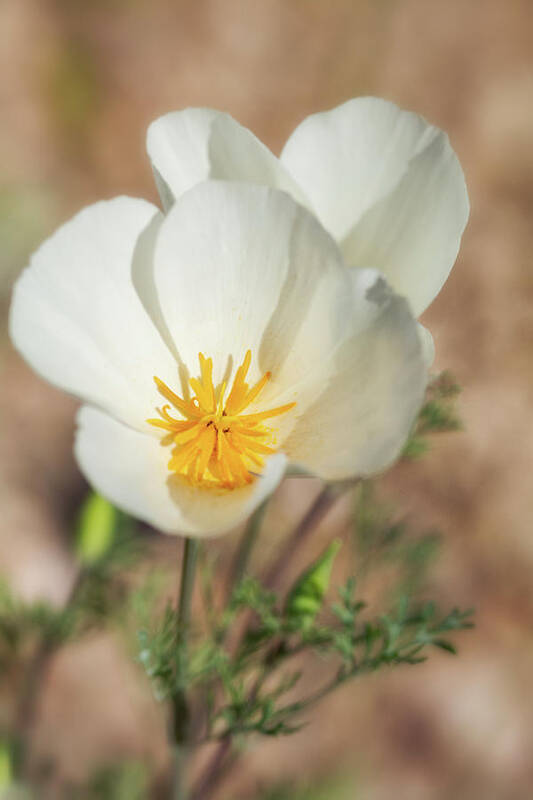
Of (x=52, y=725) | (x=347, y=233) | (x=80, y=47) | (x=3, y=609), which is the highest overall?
(x=80, y=47)

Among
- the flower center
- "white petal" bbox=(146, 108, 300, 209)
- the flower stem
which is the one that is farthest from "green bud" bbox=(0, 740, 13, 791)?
"white petal" bbox=(146, 108, 300, 209)

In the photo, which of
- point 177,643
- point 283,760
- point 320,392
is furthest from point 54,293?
point 283,760

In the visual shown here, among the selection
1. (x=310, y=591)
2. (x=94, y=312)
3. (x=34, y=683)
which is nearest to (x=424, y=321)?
(x=310, y=591)

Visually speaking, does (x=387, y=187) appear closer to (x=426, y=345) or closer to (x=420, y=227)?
(x=420, y=227)

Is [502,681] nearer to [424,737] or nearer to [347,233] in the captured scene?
[424,737]

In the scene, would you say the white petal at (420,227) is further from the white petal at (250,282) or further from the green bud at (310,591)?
the green bud at (310,591)
